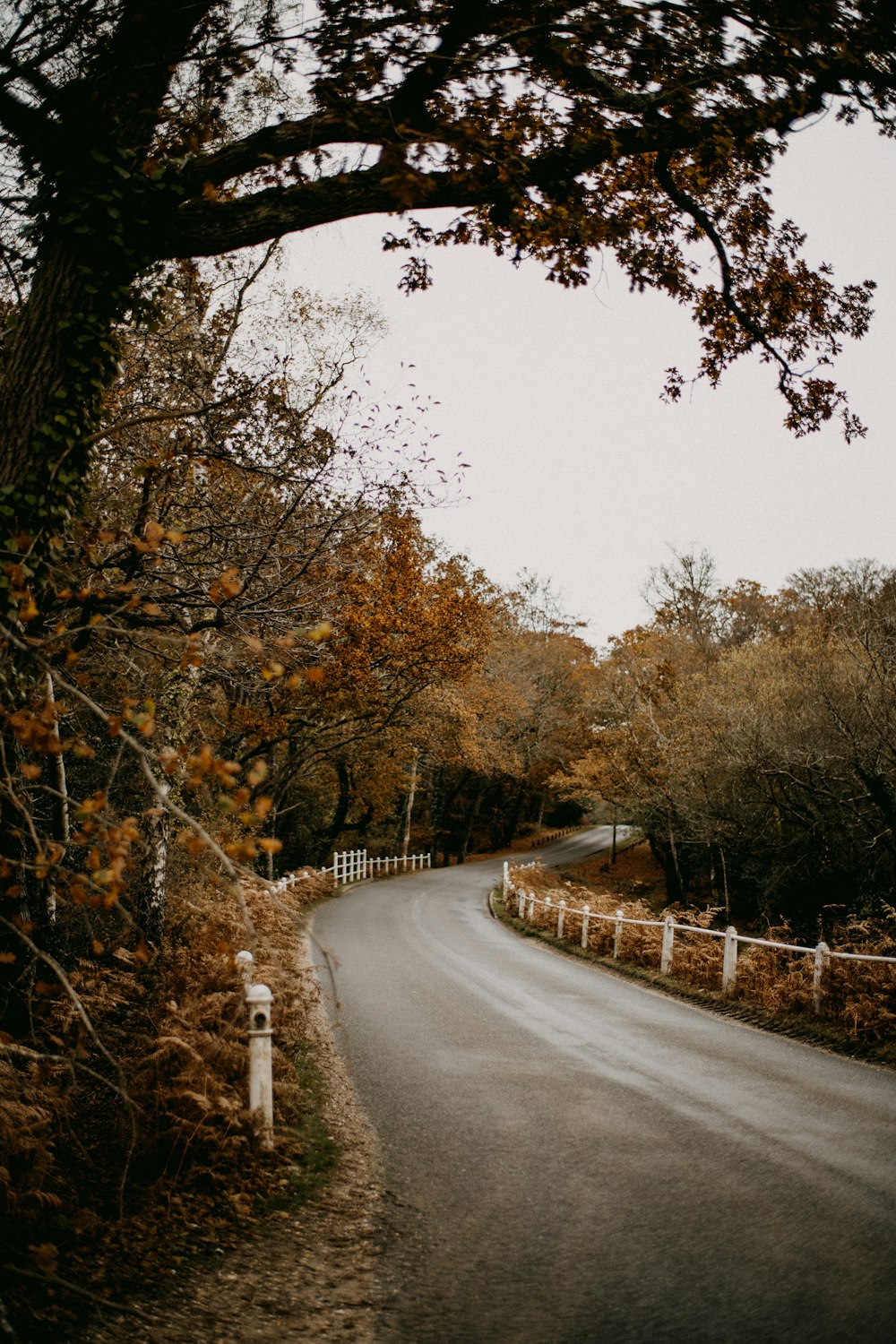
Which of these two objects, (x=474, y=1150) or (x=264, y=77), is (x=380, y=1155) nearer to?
(x=474, y=1150)

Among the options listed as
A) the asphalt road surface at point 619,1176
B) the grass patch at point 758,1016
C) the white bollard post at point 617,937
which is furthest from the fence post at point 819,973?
the white bollard post at point 617,937

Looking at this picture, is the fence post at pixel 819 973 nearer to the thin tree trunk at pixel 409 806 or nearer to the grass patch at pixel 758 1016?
the grass patch at pixel 758 1016

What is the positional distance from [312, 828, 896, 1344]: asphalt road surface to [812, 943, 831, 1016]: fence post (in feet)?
3.09

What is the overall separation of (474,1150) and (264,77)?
7.96 m

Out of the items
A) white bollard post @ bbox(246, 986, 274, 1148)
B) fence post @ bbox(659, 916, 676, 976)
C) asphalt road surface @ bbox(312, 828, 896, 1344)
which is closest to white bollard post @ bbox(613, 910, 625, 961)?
fence post @ bbox(659, 916, 676, 976)

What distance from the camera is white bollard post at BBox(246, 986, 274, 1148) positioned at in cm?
625

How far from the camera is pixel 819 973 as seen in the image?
1127cm

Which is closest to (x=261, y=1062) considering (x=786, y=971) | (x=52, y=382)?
(x=52, y=382)

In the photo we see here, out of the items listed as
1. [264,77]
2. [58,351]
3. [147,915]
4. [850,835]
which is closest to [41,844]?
[58,351]

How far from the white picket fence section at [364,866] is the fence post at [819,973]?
64.6 feet

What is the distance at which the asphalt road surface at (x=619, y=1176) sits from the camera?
4227 millimetres

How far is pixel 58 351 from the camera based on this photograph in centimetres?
494

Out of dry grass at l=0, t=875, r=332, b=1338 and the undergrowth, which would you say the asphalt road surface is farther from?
dry grass at l=0, t=875, r=332, b=1338

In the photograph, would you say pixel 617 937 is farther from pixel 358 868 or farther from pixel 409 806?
pixel 409 806
